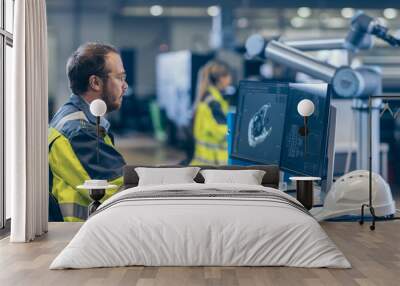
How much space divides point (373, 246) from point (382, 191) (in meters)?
1.78

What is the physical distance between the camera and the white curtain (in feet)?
22.6

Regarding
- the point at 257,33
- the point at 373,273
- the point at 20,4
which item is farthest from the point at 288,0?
the point at 373,273

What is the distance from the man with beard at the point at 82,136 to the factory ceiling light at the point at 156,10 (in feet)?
2.14

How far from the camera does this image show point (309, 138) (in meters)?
7.75

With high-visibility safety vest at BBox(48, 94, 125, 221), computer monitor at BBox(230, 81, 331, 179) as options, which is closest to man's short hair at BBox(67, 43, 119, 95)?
high-visibility safety vest at BBox(48, 94, 125, 221)

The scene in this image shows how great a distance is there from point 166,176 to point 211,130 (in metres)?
1.84

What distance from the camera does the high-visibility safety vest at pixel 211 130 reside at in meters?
9.12

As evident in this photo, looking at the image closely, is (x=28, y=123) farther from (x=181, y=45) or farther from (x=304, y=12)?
(x=304, y=12)

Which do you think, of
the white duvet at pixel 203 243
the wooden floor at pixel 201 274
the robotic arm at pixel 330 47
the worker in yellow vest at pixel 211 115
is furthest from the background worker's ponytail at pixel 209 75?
the white duvet at pixel 203 243

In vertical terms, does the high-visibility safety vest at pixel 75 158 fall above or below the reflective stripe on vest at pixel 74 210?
above

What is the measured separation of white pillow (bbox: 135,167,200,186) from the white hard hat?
1525 mm

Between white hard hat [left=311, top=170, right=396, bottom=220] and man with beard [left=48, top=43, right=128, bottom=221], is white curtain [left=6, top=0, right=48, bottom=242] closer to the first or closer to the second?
man with beard [left=48, top=43, right=128, bottom=221]

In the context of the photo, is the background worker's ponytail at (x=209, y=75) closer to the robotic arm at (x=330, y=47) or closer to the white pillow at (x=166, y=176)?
the robotic arm at (x=330, y=47)

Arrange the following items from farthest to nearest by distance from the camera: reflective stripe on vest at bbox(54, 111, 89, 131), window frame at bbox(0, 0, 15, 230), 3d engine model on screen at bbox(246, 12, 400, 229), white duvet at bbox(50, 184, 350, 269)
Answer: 3d engine model on screen at bbox(246, 12, 400, 229), reflective stripe on vest at bbox(54, 111, 89, 131), window frame at bbox(0, 0, 15, 230), white duvet at bbox(50, 184, 350, 269)
